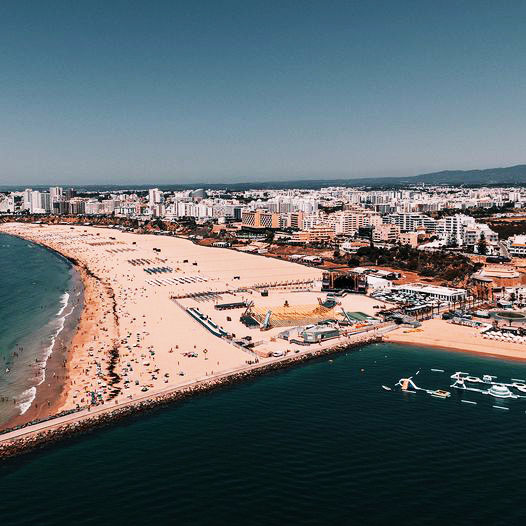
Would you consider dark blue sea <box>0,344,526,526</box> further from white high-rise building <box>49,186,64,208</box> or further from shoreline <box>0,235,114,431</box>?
white high-rise building <box>49,186,64,208</box>

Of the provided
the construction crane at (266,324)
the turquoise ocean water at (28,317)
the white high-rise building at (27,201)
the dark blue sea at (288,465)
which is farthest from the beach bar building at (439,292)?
the white high-rise building at (27,201)

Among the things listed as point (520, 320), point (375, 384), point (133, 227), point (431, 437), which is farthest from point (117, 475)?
point (133, 227)

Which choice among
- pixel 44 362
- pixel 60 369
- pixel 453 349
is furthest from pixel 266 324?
pixel 44 362

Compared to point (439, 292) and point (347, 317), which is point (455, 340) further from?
point (439, 292)

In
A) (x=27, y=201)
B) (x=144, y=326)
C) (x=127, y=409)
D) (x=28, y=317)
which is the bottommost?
(x=127, y=409)

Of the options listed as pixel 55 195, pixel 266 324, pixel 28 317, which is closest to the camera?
pixel 266 324

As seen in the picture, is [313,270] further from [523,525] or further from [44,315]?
[523,525]

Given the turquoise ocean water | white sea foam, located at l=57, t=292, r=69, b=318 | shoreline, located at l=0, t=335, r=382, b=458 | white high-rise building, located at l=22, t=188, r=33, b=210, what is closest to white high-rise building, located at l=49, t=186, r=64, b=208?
white high-rise building, located at l=22, t=188, r=33, b=210
